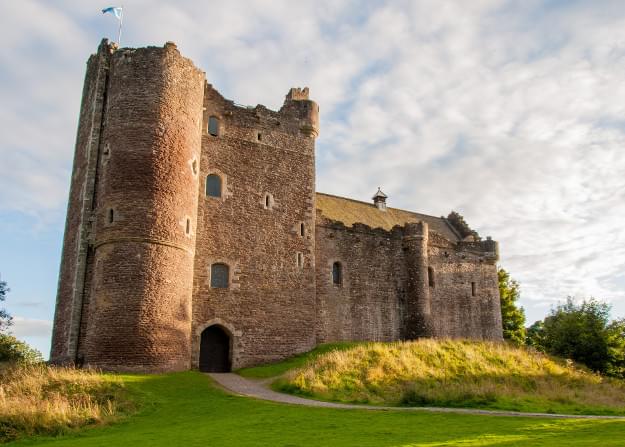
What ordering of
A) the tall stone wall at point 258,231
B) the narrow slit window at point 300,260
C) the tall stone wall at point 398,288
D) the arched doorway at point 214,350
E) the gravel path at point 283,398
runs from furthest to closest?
the tall stone wall at point 398,288, the narrow slit window at point 300,260, the tall stone wall at point 258,231, the arched doorway at point 214,350, the gravel path at point 283,398

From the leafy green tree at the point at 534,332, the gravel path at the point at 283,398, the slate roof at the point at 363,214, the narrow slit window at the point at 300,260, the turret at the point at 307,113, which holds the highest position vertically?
the turret at the point at 307,113

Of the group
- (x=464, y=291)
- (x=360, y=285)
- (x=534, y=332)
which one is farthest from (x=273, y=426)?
(x=534, y=332)

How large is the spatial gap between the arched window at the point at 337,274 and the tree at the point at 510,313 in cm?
1864

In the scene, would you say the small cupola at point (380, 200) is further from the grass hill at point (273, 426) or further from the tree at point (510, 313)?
the grass hill at point (273, 426)

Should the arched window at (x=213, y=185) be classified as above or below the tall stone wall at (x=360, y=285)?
above

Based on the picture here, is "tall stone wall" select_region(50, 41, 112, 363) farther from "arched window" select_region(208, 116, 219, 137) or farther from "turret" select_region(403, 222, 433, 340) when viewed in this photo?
"turret" select_region(403, 222, 433, 340)

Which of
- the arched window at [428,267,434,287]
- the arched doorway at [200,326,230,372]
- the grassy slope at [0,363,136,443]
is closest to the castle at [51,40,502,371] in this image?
the arched doorway at [200,326,230,372]

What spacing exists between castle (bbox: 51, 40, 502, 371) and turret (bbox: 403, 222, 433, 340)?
0.23 ft

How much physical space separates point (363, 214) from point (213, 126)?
14357 millimetres

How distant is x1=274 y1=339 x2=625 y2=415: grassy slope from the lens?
62.2 ft

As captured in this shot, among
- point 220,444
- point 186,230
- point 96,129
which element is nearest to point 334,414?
point 220,444

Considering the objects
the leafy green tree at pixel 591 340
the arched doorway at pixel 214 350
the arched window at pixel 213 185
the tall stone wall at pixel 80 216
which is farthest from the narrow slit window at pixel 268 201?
the leafy green tree at pixel 591 340

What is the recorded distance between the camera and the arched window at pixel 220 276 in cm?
2709

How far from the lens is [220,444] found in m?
11.0
